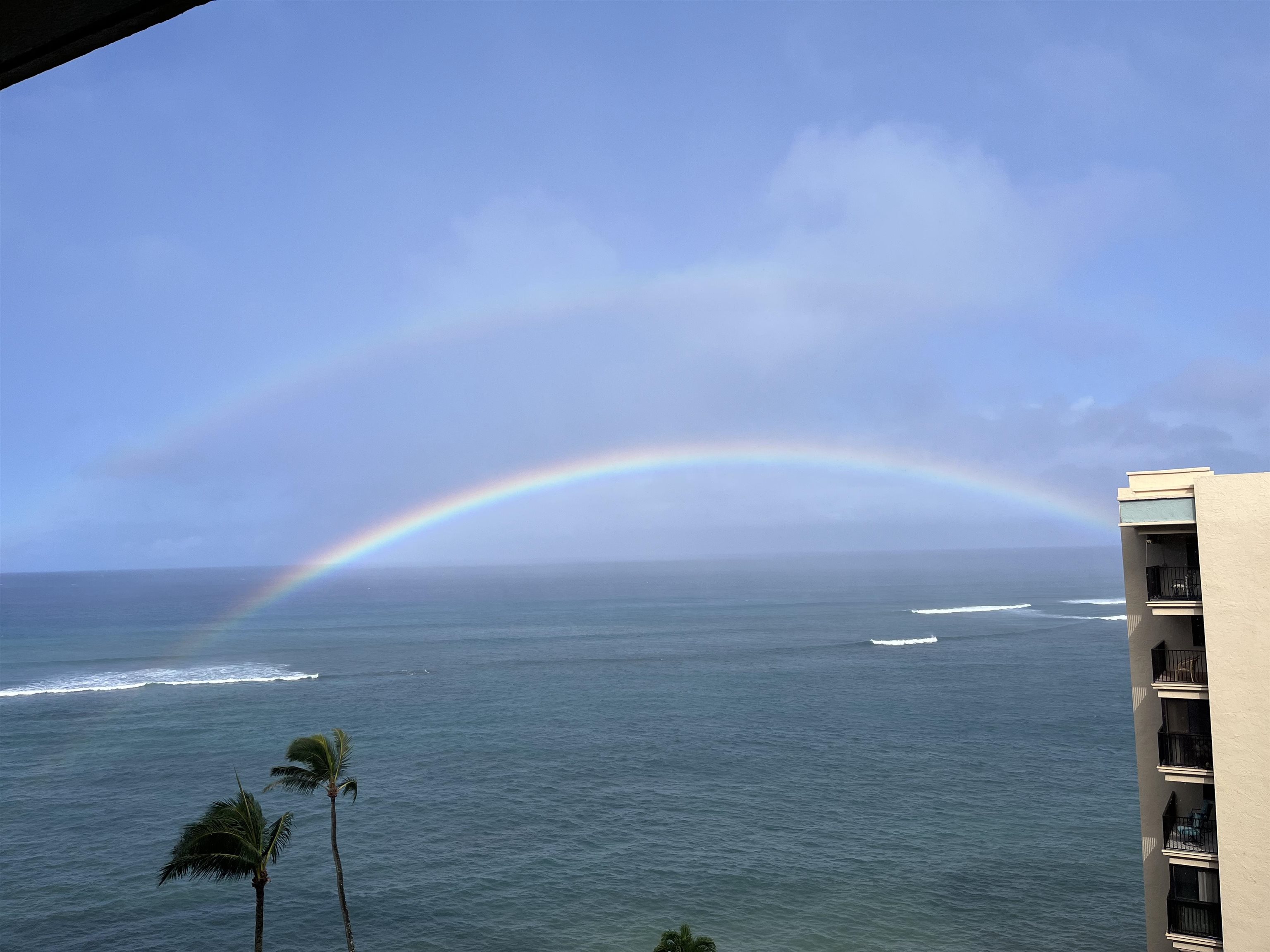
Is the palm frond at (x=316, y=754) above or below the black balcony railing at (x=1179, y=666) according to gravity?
below

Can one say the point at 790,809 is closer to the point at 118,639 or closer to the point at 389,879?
the point at 389,879

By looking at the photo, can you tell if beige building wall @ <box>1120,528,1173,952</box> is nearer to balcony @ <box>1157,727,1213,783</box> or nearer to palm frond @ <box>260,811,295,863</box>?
balcony @ <box>1157,727,1213,783</box>

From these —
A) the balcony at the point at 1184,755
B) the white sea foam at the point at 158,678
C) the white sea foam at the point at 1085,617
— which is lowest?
the white sea foam at the point at 158,678

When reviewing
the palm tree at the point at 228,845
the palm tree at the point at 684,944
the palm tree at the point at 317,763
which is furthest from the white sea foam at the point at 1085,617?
the palm tree at the point at 228,845

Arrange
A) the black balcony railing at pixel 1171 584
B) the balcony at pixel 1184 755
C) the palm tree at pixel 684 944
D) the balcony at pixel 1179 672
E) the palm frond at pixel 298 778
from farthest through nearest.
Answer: the palm frond at pixel 298 778, the palm tree at pixel 684 944, the black balcony railing at pixel 1171 584, the balcony at pixel 1179 672, the balcony at pixel 1184 755

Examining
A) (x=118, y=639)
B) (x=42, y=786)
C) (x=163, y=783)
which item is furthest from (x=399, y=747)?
(x=118, y=639)

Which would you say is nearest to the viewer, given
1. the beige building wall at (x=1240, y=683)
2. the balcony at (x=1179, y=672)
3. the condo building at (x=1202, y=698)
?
the beige building wall at (x=1240, y=683)

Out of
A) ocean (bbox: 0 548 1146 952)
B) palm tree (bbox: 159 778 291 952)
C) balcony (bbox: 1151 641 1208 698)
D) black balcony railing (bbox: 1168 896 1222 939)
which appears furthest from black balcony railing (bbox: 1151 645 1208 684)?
palm tree (bbox: 159 778 291 952)

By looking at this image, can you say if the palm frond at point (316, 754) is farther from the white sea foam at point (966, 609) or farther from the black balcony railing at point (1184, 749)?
the white sea foam at point (966, 609)
